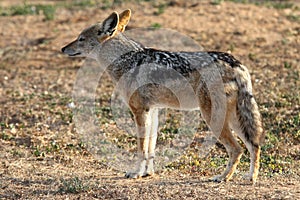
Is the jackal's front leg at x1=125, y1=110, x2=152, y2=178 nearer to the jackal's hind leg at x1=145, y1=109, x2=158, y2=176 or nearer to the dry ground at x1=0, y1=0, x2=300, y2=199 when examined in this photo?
the jackal's hind leg at x1=145, y1=109, x2=158, y2=176

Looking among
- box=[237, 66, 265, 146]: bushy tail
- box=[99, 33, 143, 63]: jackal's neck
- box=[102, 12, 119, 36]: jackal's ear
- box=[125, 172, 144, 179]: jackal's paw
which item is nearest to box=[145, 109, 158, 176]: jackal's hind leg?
box=[125, 172, 144, 179]: jackal's paw

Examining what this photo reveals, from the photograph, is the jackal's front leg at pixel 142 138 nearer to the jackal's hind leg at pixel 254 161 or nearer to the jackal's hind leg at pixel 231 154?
the jackal's hind leg at pixel 231 154

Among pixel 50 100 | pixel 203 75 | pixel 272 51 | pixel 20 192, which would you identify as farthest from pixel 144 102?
pixel 272 51

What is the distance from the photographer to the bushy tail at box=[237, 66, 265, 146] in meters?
7.82

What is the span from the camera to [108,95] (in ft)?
41.6

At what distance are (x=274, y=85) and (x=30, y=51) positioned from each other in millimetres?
5981

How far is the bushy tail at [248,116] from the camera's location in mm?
7824

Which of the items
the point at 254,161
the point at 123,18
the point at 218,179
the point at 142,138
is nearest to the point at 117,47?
the point at 123,18

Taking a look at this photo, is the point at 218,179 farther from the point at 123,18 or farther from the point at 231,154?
the point at 123,18

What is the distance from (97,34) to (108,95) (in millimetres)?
3646

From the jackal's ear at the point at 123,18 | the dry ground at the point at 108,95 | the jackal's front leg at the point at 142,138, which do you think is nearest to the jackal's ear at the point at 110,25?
the jackal's ear at the point at 123,18

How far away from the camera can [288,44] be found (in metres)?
14.8

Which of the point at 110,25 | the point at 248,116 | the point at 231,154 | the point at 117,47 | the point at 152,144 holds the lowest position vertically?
the point at 152,144

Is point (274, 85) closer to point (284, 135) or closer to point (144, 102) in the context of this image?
point (284, 135)
